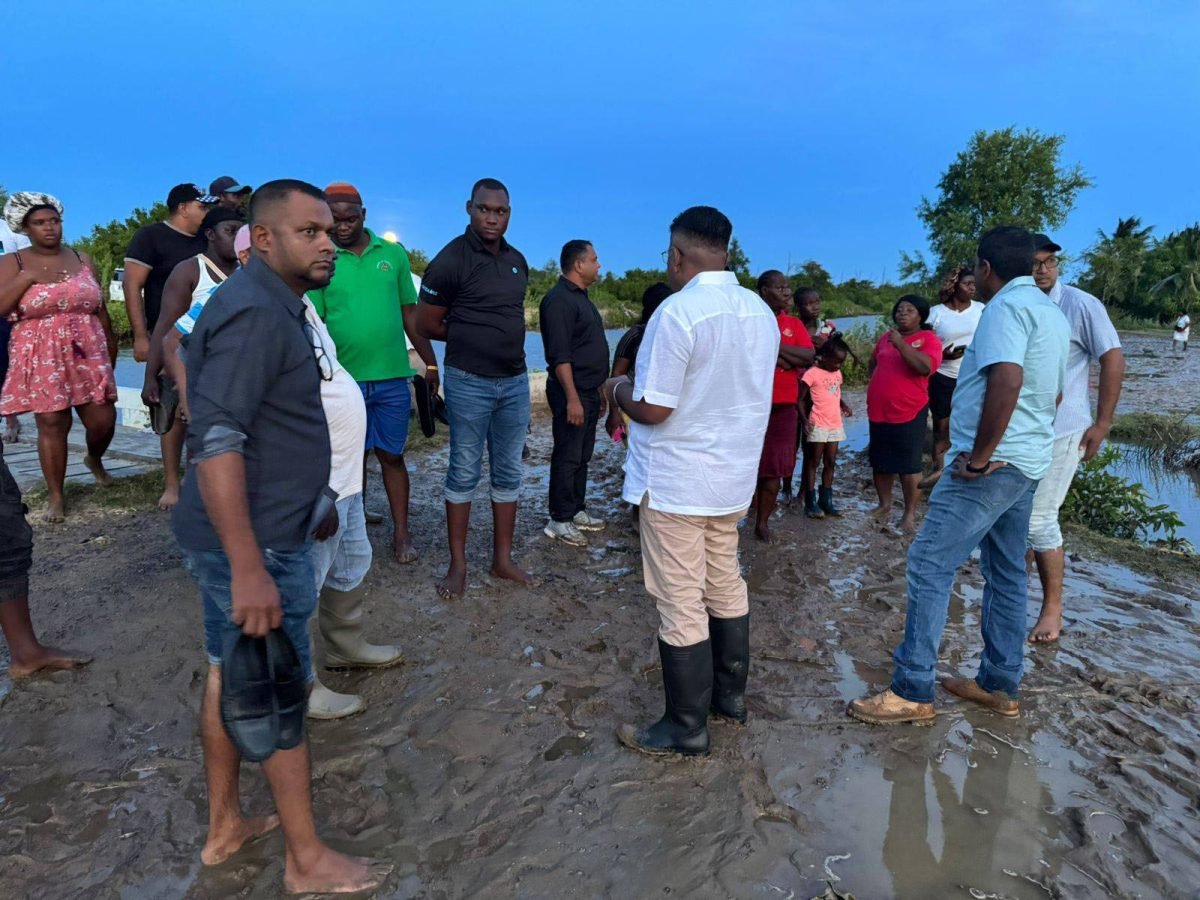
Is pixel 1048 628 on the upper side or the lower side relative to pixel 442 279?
lower

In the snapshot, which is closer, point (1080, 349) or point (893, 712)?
point (893, 712)

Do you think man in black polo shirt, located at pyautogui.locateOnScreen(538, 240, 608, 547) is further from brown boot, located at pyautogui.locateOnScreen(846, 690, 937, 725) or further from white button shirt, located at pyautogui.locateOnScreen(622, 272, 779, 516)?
brown boot, located at pyautogui.locateOnScreen(846, 690, 937, 725)

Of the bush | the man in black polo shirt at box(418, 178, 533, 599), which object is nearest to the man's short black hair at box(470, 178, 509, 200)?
the man in black polo shirt at box(418, 178, 533, 599)

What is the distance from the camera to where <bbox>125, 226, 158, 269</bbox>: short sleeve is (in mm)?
4680

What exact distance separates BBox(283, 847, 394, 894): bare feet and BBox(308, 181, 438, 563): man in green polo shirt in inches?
99.7

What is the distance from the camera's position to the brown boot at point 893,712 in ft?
9.83

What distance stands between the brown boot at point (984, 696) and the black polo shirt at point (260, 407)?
2.74m

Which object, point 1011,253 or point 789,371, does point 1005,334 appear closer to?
point 1011,253

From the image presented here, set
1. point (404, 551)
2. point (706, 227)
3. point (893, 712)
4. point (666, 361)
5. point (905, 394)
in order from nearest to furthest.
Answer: point (666, 361) < point (706, 227) < point (893, 712) < point (404, 551) < point (905, 394)

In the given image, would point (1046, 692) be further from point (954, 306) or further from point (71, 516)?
point (71, 516)

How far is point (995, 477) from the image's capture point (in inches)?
113

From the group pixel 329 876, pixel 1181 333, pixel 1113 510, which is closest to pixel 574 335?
pixel 329 876

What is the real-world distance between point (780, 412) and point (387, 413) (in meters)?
2.62

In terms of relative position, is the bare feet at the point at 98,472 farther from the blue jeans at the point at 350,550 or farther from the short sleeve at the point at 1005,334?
the short sleeve at the point at 1005,334
